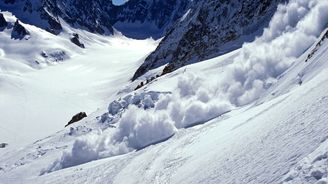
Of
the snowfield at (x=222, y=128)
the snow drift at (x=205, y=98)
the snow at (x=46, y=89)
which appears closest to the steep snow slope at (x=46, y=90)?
the snow at (x=46, y=89)

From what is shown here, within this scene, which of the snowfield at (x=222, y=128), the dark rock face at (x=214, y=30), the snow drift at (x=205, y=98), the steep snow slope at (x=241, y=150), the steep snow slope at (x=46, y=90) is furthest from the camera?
the steep snow slope at (x=46, y=90)

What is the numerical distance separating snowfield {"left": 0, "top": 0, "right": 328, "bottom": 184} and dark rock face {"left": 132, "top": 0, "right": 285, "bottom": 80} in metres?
15.2

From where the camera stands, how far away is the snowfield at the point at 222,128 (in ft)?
54.6

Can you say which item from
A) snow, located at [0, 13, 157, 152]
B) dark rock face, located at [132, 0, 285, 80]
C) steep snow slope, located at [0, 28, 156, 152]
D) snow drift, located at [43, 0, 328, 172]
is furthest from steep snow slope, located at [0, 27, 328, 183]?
steep snow slope, located at [0, 28, 156, 152]

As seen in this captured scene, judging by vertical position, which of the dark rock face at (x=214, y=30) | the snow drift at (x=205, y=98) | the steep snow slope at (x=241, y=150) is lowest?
the steep snow slope at (x=241, y=150)

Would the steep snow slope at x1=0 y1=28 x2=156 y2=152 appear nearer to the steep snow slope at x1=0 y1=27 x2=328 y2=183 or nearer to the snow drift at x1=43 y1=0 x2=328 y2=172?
the snow drift at x1=43 y1=0 x2=328 y2=172

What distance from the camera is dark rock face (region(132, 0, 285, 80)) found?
2314 inches

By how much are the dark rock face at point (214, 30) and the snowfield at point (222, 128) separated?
50.0 feet

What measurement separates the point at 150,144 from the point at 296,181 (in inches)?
734

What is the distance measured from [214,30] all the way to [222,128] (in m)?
44.8

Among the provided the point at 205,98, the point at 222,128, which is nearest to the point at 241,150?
the point at 222,128

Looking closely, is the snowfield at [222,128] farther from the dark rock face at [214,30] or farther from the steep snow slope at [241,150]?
the dark rock face at [214,30]

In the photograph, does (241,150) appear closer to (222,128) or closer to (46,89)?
(222,128)

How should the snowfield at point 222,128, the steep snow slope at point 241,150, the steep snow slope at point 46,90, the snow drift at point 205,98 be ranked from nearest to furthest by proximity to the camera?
1. the steep snow slope at point 241,150
2. the snowfield at point 222,128
3. the snow drift at point 205,98
4. the steep snow slope at point 46,90
